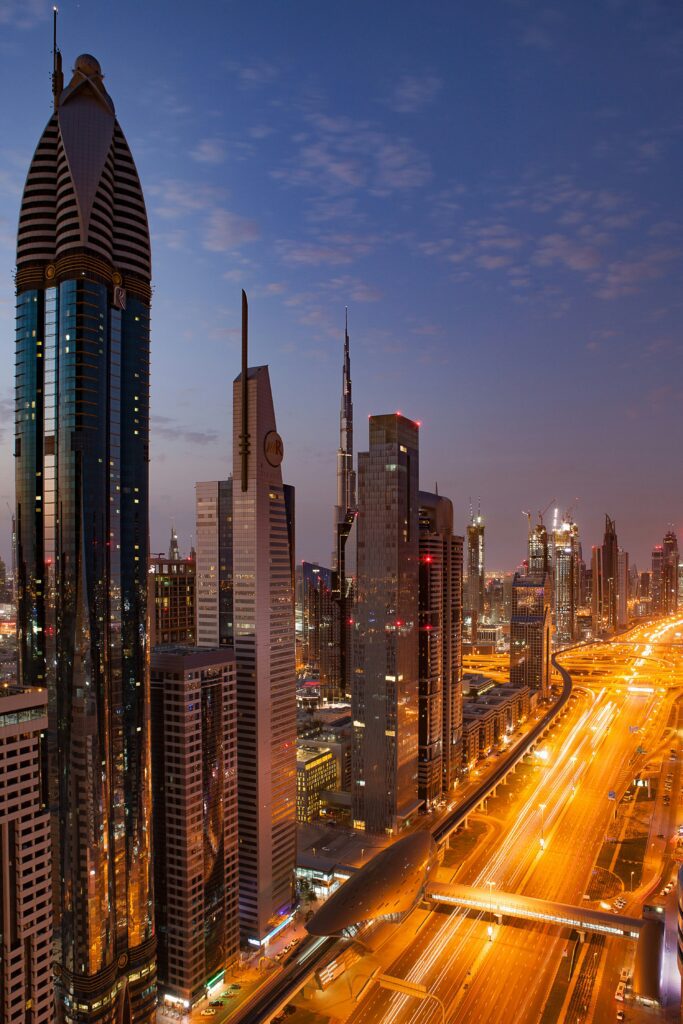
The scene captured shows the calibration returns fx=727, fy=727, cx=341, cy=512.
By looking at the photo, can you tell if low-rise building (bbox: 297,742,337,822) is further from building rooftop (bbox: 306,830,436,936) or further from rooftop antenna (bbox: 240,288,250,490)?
rooftop antenna (bbox: 240,288,250,490)

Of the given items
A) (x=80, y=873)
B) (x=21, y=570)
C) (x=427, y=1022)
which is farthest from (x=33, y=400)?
(x=427, y=1022)

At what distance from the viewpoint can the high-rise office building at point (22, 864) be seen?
2178 inches

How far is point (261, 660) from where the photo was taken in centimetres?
9538

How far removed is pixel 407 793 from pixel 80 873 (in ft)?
217

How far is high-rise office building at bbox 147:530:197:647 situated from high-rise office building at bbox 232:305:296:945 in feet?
131

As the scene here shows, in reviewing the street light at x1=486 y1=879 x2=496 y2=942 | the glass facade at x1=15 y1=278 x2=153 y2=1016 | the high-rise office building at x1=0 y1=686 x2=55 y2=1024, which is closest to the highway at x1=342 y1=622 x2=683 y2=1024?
the street light at x1=486 y1=879 x2=496 y2=942

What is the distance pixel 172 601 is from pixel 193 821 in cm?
6466

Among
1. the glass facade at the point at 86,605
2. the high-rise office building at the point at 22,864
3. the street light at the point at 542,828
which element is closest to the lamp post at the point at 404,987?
the glass facade at the point at 86,605

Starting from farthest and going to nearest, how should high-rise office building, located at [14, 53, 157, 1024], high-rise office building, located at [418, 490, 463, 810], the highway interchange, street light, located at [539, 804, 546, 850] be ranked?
high-rise office building, located at [418, 490, 463, 810]
street light, located at [539, 804, 546, 850]
the highway interchange
high-rise office building, located at [14, 53, 157, 1024]

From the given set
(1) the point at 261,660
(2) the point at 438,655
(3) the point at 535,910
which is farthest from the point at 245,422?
(3) the point at 535,910

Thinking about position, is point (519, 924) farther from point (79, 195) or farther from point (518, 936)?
point (79, 195)

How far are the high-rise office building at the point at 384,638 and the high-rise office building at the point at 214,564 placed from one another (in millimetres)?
31814

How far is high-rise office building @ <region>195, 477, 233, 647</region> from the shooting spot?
102 metres

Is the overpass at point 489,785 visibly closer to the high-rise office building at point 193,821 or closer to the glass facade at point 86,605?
the high-rise office building at point 193,821
